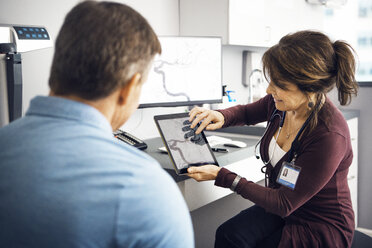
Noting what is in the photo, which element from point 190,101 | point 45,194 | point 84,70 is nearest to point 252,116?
point 190,101

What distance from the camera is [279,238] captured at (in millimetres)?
1321

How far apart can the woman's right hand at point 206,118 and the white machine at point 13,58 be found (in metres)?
0.60

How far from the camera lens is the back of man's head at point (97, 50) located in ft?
1.94

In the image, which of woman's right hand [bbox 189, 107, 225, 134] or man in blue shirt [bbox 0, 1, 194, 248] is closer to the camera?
man in blue shirt [bbox 0, 1, 194, 248]

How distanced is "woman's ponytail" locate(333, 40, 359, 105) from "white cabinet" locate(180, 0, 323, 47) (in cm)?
97

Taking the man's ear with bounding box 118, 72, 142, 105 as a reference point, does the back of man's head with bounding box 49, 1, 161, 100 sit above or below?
above

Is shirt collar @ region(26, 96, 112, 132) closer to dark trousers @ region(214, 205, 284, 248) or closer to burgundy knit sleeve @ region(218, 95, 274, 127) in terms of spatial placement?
A: dark trousers @ region(214, 205, 284, 248)

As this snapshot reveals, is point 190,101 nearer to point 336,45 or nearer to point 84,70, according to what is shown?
point 336,45

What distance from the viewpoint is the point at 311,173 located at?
1.20 m

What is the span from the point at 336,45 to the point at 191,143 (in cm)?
59

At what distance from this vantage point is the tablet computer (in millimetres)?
1316

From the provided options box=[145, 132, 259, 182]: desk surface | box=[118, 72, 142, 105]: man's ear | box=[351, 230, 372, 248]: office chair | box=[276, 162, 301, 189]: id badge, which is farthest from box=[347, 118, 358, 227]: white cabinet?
box=[118, 72, 142, 105]: man's ear

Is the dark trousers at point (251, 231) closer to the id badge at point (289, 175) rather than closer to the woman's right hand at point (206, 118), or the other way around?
the id badge at point (289, 175)

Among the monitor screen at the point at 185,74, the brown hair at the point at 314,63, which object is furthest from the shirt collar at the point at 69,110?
the monitor screen at the point at 185,74
